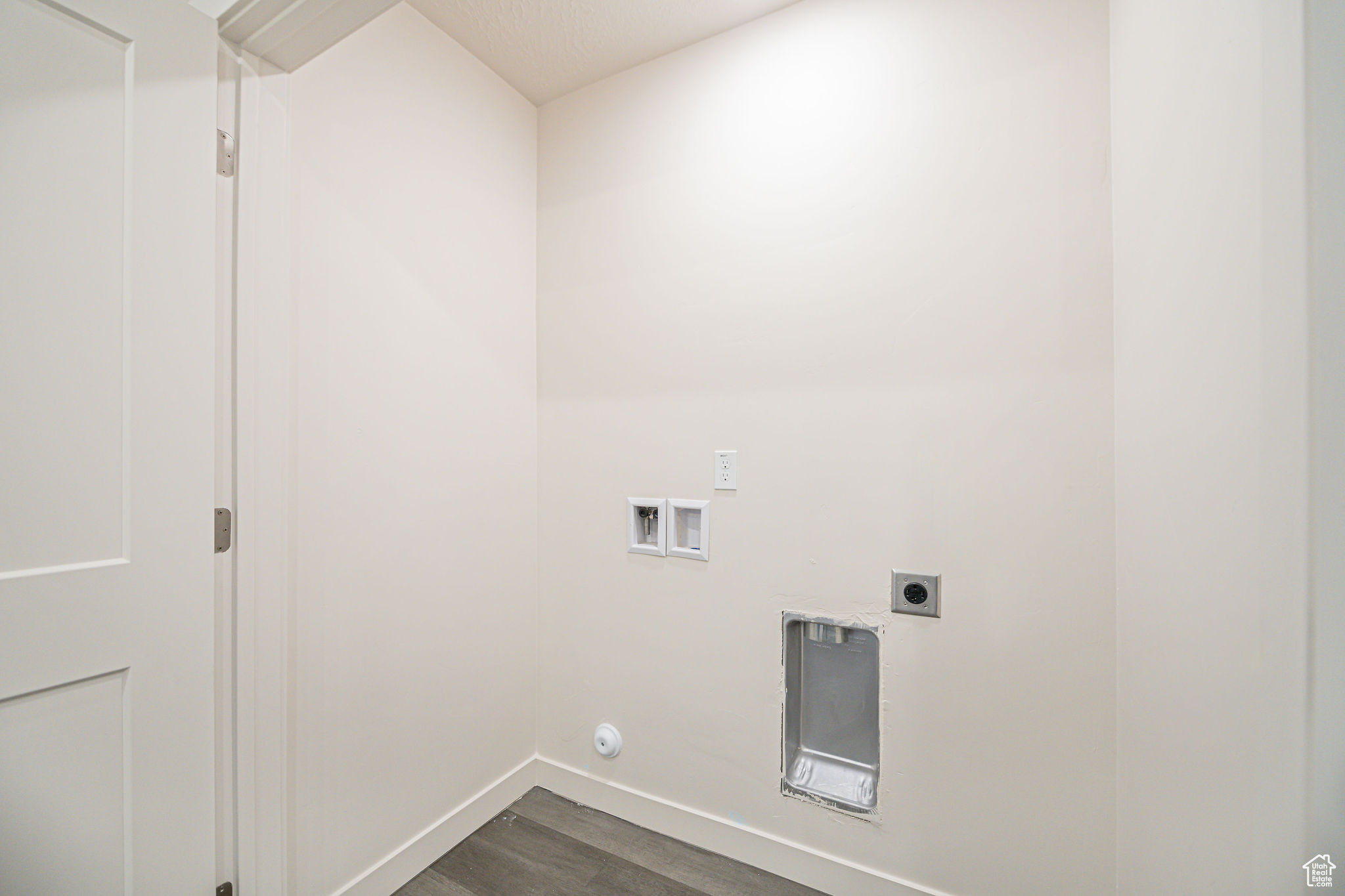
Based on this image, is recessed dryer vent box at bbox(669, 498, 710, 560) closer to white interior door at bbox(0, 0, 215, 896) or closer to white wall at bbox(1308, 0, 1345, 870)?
white interior door at bbox(0, 0, 215, 896)

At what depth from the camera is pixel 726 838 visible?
1644 mm

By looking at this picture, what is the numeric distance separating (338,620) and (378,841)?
25.4 inches

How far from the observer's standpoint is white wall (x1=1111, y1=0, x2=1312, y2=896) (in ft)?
1.93

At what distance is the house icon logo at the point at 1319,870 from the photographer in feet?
1.75

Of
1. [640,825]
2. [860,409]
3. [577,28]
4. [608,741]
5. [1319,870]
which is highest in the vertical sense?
[577,28]

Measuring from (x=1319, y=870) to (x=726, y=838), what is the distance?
1435 millimetres

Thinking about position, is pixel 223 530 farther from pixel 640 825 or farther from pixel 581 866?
pixel 640 825

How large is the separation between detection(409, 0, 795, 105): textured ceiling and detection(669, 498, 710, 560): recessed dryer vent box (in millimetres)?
1476

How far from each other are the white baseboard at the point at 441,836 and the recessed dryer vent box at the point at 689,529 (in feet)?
3.35

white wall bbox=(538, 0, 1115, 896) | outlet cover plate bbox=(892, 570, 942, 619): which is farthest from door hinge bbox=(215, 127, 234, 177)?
outlet cover plate bbox=(892, 570, 942, 619)

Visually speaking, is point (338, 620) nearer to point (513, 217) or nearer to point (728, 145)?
point (513, 217)

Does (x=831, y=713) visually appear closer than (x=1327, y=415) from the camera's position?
No

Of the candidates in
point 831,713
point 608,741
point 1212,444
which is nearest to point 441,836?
point 608,741

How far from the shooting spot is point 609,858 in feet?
5.30
